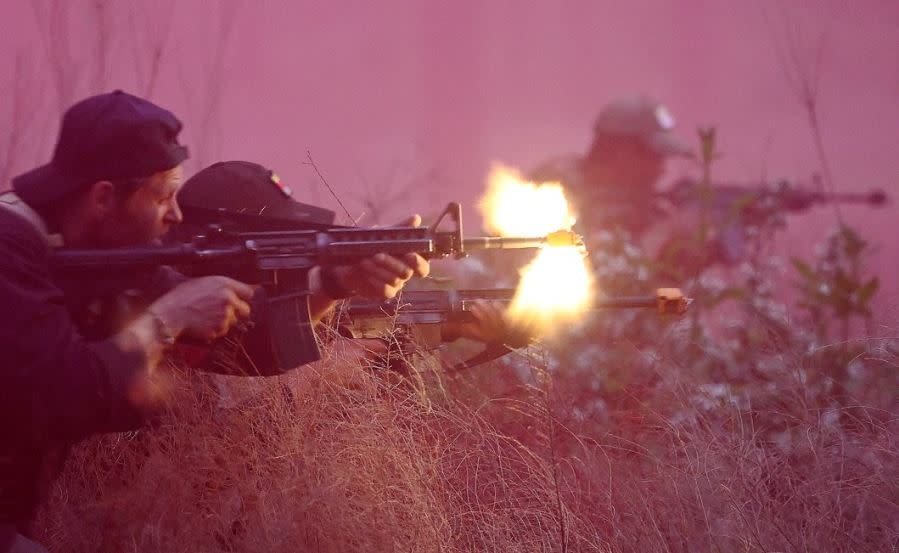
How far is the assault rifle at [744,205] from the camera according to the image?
207 inches

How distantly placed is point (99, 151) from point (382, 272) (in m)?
0.84

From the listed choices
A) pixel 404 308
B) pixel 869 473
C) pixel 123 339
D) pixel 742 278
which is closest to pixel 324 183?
pixel 404 308

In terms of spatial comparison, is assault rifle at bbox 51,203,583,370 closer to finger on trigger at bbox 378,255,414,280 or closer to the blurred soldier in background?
finger on trigger at bbox 378,255,414,280

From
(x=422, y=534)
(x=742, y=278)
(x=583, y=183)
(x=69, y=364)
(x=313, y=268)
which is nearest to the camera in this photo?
(x=69, y=364)

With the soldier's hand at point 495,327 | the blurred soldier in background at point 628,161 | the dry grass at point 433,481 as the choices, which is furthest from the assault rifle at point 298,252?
the blurred soldier in background at point 628,161

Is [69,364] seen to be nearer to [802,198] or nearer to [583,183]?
[583,183]

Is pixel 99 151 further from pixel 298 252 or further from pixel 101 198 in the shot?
pixel 298 252

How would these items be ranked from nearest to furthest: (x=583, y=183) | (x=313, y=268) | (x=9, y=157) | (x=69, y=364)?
(x=69, y=364)
(x=313, y=268)
(x=9, y=157)
(x=583, y=183)

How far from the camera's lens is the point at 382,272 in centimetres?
260

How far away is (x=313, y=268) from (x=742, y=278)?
341 centimetres

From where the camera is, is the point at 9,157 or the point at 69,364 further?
the point at 9,157

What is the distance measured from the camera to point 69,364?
204 cm

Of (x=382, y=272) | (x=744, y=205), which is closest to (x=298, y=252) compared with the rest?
(x=382, y=272)

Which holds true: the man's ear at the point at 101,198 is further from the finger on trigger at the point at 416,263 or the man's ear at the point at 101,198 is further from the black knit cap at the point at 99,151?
the finger on trigger at the point at 416,263
